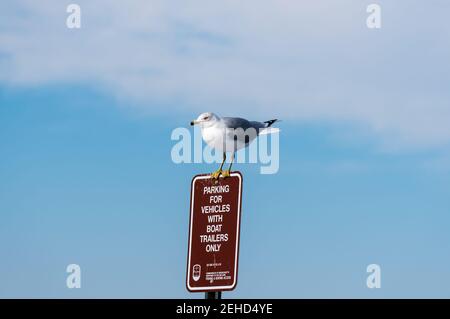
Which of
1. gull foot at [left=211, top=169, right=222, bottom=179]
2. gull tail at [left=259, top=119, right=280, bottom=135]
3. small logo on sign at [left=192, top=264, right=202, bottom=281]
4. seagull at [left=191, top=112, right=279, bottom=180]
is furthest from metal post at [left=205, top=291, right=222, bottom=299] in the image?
gull tail at [left=259, top=119, right=280, bottom=135]

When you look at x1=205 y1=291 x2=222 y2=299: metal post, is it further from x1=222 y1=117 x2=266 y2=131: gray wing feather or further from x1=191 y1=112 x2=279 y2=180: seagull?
x1=222 y1=117 x2=266 y2=131: gray wing feather

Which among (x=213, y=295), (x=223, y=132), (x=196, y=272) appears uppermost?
(x=223, y=132)

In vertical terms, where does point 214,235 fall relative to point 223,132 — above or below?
below

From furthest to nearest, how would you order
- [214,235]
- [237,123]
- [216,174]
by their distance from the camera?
[237,123] → [216,174] → [214,235]

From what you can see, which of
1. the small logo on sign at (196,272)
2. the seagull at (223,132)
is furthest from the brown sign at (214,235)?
the seagull at (223,132)

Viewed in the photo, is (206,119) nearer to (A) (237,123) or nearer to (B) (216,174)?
(A) (237,123)

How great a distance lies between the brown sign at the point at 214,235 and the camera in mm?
14406

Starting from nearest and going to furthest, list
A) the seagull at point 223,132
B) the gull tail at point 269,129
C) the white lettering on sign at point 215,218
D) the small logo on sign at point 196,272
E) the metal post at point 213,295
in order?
the metal post at point 213,295
the white lettering on sign at point 215,218
the small logo on sign at point 196,272
the seagull at point 223,132
the gull tail at point 269,129

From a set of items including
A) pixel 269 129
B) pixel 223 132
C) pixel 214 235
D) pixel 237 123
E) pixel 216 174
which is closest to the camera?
pixel 214 235

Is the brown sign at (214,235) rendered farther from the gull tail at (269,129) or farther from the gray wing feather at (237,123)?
the gull tail at (269,129)

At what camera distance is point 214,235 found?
14688mm

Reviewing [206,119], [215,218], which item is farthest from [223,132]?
[215,218]
